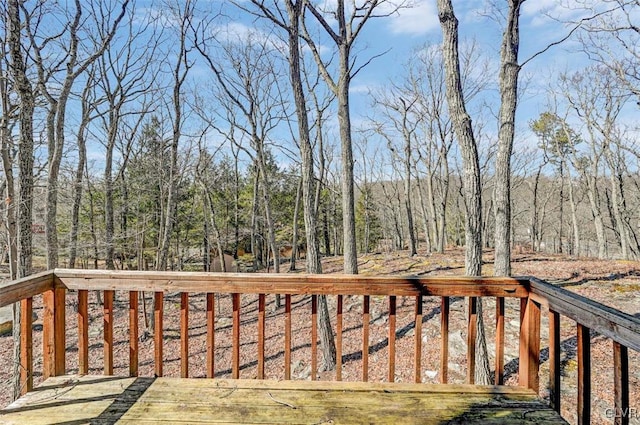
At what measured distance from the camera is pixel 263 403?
1959 millimetres

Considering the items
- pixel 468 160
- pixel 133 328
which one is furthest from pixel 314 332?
pixel 468 160

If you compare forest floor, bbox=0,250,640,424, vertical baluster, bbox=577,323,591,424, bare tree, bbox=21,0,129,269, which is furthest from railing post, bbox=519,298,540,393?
bare tree, bbox=21,0,129,269

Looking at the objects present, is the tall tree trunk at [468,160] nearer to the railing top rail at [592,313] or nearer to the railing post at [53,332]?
the railing top rail at [592,313]

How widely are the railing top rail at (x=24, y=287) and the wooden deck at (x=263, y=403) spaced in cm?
58

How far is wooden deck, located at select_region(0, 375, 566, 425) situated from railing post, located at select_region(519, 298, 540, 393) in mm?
107

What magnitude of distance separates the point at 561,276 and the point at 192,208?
12955 mm

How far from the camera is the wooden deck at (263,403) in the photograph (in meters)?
1.81

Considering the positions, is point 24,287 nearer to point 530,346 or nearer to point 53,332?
point 53,332

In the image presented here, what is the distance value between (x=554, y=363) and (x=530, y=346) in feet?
0.59

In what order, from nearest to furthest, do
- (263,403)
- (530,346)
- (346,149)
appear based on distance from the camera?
(263,403) < (530,346) < (346,149)

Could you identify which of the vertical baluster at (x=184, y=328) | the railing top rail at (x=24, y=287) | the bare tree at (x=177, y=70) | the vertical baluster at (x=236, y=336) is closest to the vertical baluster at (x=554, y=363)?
the vertical baluster at (x=236, y=336)

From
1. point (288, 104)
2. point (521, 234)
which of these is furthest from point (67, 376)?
point (521, 234)

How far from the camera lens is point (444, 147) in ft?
46.5

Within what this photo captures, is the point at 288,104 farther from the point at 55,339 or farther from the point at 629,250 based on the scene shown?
the point at 629,250
